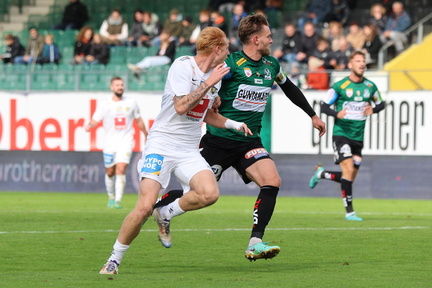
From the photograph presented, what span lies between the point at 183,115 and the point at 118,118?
9.95 meters

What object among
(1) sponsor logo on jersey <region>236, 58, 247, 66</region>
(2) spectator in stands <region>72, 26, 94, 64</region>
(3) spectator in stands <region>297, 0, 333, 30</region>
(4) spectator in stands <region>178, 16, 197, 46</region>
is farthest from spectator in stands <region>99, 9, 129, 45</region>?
(1) sponsor logo on jersey <region>236, 58, 247, 66</region>

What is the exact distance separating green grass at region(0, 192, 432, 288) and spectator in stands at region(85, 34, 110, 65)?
29.7ft

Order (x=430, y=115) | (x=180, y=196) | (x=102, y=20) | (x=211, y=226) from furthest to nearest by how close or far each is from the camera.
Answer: (x=102, y=20) → (x=430, y=115) → (x=211, y=226) → (x=180, y=196)

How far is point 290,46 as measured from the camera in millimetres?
24891

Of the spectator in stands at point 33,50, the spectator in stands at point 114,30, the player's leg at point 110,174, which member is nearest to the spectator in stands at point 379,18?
the spectator in stands at point 114,30

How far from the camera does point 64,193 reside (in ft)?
74.6

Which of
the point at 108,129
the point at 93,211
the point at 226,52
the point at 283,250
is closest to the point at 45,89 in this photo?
the point at 108,129

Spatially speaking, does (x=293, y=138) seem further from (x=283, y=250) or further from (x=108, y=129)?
(x=283, y=250)

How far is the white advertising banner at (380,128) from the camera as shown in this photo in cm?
2100

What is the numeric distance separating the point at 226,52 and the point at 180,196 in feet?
5.46

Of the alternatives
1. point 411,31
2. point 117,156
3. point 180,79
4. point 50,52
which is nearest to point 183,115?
point 180,79

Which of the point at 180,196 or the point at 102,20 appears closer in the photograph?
the point at 180,196

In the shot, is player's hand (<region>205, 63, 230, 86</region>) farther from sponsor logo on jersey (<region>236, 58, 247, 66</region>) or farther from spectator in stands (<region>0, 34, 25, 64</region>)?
spectator in stands (<region>0, 34, 25, 64</region>)

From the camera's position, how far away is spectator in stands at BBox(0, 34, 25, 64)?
27891 mm
